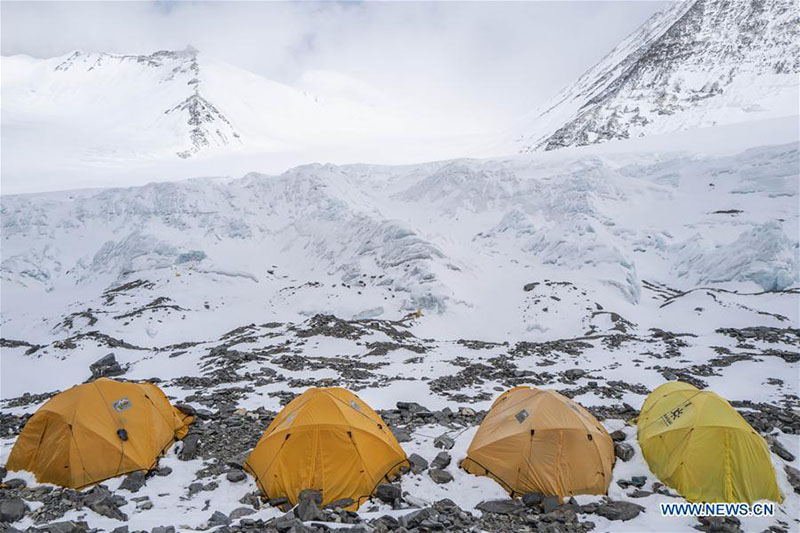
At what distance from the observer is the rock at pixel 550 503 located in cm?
809

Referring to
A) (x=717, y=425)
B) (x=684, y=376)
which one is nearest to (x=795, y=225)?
(x=684, y=376)

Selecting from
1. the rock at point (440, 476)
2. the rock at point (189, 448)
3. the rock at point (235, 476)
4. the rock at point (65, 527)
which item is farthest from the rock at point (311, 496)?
the rock at point (189, 448)

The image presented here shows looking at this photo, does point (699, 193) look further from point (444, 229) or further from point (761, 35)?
point (761, 35)

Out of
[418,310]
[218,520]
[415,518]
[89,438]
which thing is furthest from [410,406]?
[418,310]

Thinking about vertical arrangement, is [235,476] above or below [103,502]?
below

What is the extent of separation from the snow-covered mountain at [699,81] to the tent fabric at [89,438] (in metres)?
110

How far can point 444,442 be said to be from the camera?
10766mm

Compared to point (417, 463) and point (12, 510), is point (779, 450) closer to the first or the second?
point (417, 463)

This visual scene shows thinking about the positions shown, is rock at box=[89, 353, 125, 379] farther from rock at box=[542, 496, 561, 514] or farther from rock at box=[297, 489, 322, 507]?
rock at box=[542, 496, 561, 514]

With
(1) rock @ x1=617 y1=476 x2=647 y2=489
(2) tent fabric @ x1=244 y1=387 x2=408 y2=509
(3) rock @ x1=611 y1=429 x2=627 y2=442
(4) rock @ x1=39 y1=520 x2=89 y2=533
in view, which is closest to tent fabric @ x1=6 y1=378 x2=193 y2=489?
(4) rock @ x1=39 y1=520 x2=89 y2=533

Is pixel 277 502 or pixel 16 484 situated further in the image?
pixel 16 484

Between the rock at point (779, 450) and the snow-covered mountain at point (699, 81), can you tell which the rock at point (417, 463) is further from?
the snow-covered mountain at point (699, 81)

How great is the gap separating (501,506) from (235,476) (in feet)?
17.8

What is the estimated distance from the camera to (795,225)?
119ft
